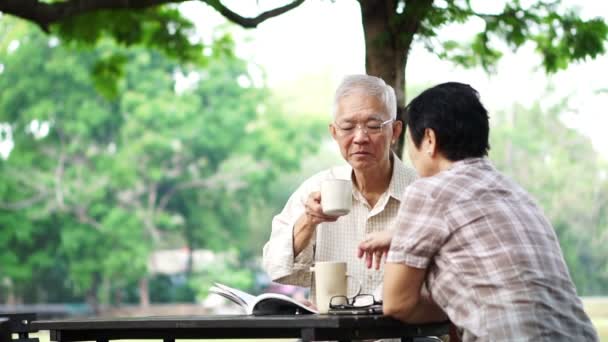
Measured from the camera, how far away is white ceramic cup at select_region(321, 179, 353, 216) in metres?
2.48

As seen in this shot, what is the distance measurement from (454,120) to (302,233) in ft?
2.28

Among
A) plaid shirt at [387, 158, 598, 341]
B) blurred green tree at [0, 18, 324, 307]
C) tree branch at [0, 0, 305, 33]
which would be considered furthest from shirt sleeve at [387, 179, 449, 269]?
blurred green tree at [0, 18, 324, 307]

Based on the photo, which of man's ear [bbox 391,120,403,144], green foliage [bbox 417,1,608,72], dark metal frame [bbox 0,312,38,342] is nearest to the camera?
man's ear [bbox 391,120,403,144]

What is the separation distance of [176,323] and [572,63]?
387 cm

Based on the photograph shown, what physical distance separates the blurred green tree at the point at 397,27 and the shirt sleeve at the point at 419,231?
1.86 m

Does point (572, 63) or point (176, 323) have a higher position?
point (572, 63)

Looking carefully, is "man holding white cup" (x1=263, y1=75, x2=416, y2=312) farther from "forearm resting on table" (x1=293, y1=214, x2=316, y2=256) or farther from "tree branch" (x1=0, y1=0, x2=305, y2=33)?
"tree branch" (x1=0, y1=0, x2=305, y2=33)

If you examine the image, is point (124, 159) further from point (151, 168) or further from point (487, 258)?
point (487, 258)

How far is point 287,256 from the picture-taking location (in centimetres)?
279

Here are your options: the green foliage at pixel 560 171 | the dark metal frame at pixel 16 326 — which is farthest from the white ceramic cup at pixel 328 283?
the green foliage at pixel 560 171

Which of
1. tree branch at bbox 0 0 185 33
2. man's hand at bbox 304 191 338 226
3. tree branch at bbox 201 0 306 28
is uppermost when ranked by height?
tree branch at bbox 0 0 185 33

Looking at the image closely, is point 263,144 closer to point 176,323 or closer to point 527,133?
point 527,133

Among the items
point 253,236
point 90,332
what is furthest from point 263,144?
point 90,332

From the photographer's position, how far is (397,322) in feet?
7.36
